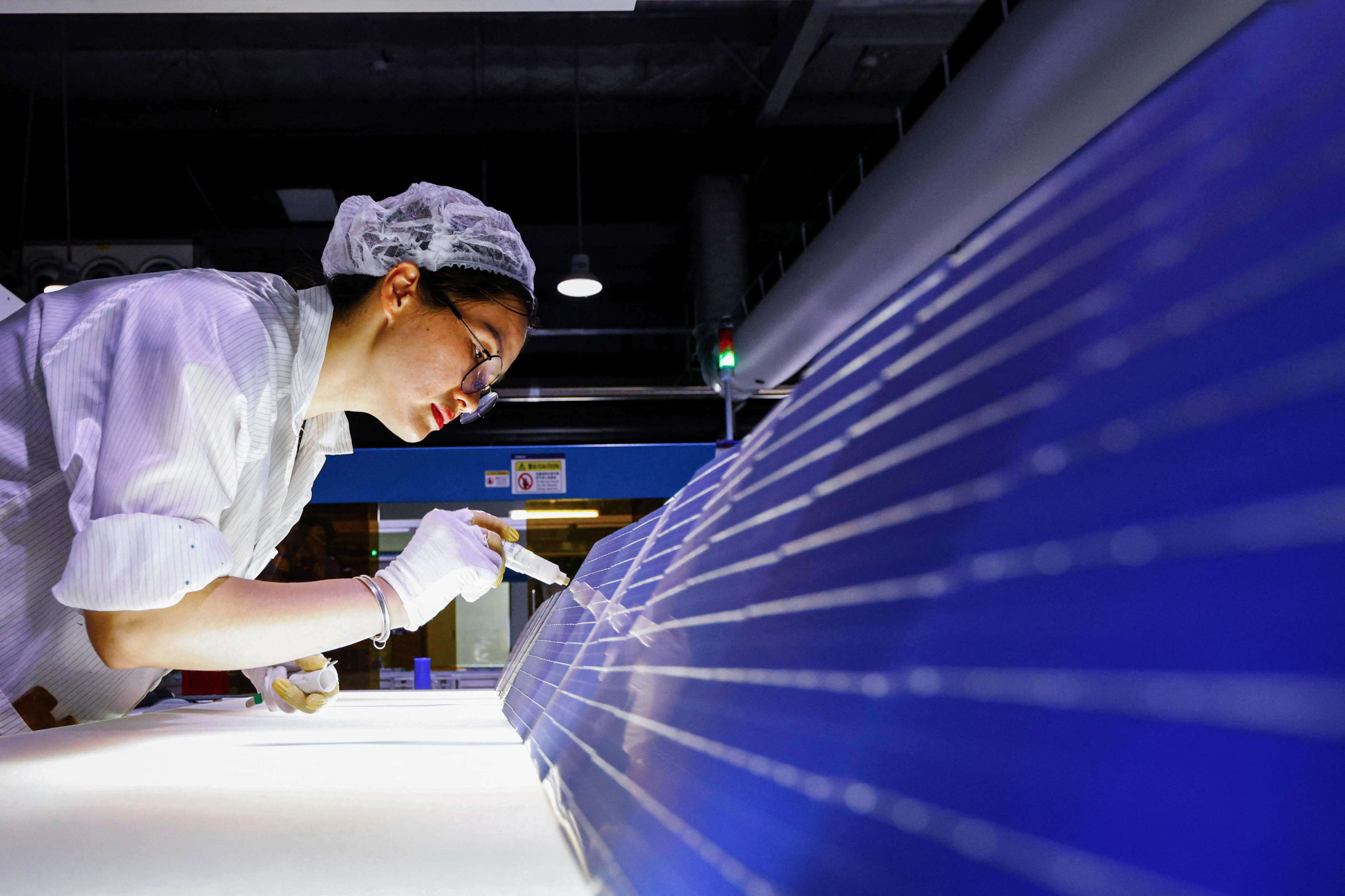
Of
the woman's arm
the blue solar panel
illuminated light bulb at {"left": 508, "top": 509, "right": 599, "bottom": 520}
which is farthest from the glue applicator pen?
illuminated light bulb at {"left": 508, "top": 509, "right": 599, "bottom": 520}

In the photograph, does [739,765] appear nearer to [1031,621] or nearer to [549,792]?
[1031,621]

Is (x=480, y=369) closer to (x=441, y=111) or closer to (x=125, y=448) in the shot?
(x=125, y=448)

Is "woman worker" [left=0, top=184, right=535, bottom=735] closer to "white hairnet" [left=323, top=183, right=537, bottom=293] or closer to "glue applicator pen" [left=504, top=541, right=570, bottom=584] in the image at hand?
"white hairnet" [left=323, top=183, right=537, bottom=293]

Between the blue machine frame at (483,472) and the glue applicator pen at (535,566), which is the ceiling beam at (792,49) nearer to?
the blue machine frame at (483,472)

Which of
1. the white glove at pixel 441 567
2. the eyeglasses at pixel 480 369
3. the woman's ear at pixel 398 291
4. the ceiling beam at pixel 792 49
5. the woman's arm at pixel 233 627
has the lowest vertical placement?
the woman's arm at pixel 233 627

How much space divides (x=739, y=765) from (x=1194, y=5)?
1886 mm

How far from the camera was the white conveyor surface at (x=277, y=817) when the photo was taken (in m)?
0.40

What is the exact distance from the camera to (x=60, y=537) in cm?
122

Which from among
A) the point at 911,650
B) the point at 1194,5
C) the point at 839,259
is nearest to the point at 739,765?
the point at 911,650

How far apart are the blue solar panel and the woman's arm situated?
2.85ft

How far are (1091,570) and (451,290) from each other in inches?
56.4

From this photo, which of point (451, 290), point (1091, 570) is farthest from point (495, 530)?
point (1091, 570)

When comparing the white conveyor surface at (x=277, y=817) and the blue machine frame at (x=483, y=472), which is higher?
the blue machine frame at (x=483, y=472)

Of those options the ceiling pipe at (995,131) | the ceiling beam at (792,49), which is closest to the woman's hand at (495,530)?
the ceiling pipe at (995,131)
